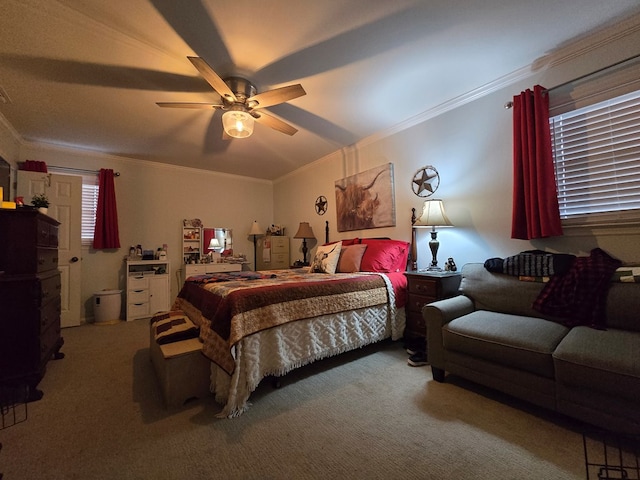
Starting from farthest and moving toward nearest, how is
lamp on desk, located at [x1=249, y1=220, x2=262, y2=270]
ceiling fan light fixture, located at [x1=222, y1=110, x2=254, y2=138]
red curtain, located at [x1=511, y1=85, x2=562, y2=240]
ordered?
lamp on desk, located at [x1=249, y1=220, x2=262, y2=270], ceiling fan light fixture, located at [x1=222, y1=110, x2=254, y2=138], red curtain, located at [x1=511, y1=85, x2=562, y2=240]

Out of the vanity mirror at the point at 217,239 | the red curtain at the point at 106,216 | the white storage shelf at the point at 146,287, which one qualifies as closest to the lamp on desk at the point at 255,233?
the vanity mirror at the point at 217,239

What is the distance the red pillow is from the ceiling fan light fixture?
1.94 m

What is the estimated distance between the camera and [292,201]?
5434 millimetres

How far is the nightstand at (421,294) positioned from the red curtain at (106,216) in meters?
4.40

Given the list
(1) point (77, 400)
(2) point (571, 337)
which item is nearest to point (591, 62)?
(2) point (571, 337)

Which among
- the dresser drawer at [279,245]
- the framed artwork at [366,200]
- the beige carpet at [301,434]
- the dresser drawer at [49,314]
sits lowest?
the beige carpet at [301,434]

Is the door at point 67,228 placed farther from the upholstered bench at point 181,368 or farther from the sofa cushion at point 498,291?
the sofa cushion at point 498,291

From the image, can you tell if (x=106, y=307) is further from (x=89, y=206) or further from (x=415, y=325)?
(x=415, y=325)

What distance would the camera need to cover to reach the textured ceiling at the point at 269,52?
1736 millimetres

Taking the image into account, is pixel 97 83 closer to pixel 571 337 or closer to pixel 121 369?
pixel 121 369

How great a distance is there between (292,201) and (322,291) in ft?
11.4

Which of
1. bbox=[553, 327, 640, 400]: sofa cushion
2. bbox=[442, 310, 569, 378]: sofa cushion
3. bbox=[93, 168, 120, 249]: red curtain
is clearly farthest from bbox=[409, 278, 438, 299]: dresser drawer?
bbox=[93, 168, 120, 249]: red curtain

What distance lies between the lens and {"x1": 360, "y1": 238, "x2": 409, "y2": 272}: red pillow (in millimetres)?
3088

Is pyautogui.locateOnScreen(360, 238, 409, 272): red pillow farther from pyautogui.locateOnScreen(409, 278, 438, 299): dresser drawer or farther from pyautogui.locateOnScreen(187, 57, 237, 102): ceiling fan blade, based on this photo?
pyautogui.locateOnScreen(187, 57, 237, 102): ceiling fan blade
